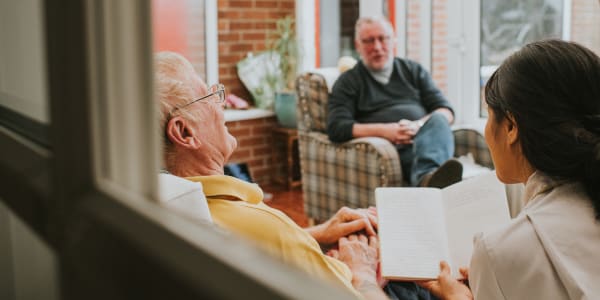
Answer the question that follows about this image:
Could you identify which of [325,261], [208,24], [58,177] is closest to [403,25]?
[208,24]

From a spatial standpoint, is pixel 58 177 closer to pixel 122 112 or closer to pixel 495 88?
pixel 122 112

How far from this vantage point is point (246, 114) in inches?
190

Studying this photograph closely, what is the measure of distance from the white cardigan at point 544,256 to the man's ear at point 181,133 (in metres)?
0.63

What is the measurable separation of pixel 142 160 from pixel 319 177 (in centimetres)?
320

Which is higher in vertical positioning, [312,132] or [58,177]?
[58,177]

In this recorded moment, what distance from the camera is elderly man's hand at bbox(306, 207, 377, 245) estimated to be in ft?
5.22

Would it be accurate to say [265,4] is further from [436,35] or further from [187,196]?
[187,196]

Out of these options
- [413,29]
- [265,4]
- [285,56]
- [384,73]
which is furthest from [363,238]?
[265,4]

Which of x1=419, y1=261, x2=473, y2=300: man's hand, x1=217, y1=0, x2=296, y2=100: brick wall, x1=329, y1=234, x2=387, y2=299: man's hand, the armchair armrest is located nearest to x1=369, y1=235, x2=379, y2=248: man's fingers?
x1=329, y1=234, x2=387, y2=299: man's hand

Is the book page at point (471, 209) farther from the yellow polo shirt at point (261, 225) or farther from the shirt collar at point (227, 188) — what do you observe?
the shirt collar at point (227, 188)

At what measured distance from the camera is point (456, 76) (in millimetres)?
4586

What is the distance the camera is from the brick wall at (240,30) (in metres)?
4.92

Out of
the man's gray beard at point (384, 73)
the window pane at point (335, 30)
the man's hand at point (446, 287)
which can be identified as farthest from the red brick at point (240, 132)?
the man's hand at point (446, 287)

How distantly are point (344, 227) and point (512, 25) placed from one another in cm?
310
